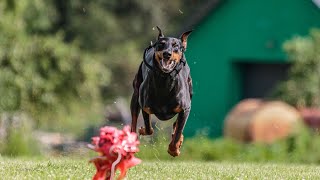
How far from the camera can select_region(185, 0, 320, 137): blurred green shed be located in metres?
29.8

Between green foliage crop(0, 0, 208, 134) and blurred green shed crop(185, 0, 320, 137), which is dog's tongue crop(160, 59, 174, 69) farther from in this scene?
blurred green shed crop(185, 0, 320, 137)

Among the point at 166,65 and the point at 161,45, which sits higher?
the point at 161,45

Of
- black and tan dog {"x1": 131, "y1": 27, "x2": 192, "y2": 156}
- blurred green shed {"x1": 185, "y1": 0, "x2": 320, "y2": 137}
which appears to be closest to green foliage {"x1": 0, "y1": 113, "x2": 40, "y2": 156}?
black and tan dog {"x1": 131, "y1": 27, "x2": 192, "y2": 156}

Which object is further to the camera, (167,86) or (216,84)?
(216,84)

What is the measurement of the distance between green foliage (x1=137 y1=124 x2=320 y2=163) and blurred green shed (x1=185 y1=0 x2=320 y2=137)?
30.9 ft

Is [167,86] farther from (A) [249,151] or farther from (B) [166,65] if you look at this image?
(A) [249,151]

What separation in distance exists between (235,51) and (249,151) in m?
11.6

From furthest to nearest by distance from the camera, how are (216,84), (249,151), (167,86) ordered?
(216,84), (249,151), (167,86)

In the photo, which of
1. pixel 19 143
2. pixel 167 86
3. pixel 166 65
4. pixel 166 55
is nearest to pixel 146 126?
pixel 167 86

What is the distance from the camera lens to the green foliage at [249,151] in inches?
750

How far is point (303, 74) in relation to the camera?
2656 cm

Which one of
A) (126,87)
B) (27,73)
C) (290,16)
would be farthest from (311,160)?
(126,87)

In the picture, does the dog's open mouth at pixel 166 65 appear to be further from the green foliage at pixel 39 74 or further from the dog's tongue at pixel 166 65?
the green foliage at pixel 39 74

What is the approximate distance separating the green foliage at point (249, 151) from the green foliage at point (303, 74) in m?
5.59
